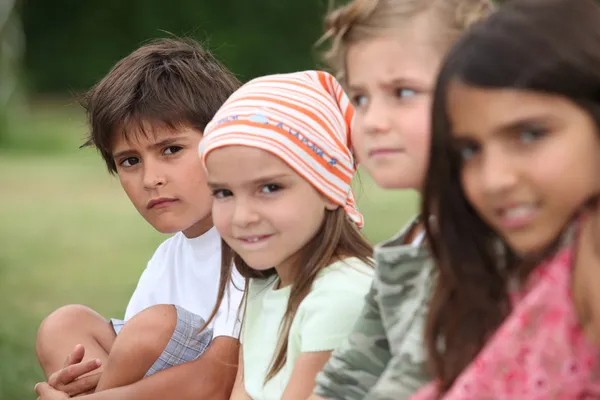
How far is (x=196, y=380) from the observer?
127 inches

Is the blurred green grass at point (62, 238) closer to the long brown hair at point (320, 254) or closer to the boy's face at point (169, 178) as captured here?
the long brown hair at point (320, 254)

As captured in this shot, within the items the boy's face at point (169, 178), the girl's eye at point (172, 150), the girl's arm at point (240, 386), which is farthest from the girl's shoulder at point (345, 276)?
the girl's eye at point (172, 150)

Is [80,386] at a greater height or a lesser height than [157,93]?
lesser

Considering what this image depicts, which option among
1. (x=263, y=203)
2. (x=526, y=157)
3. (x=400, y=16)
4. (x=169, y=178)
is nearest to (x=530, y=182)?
(x=526, y=157)

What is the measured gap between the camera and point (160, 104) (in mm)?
3412

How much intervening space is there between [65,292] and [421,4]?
491 cm

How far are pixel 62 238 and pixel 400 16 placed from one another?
6944 millimetres

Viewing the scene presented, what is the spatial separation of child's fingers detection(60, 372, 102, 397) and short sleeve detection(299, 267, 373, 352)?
0.90m

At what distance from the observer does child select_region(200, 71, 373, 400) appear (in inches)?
107

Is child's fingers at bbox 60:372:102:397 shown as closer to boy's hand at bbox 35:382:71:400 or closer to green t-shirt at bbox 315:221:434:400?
boy's hand at bbox 35:382:71:400

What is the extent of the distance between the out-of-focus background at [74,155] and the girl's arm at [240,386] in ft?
1.91

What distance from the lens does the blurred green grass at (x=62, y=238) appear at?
566 cm

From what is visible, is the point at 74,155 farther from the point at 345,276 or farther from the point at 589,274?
the point at 589,274

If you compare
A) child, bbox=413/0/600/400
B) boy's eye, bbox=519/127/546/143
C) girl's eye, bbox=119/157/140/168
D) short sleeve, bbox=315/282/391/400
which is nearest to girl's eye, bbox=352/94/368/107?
short sleeve, bbox=315/282/391/400
